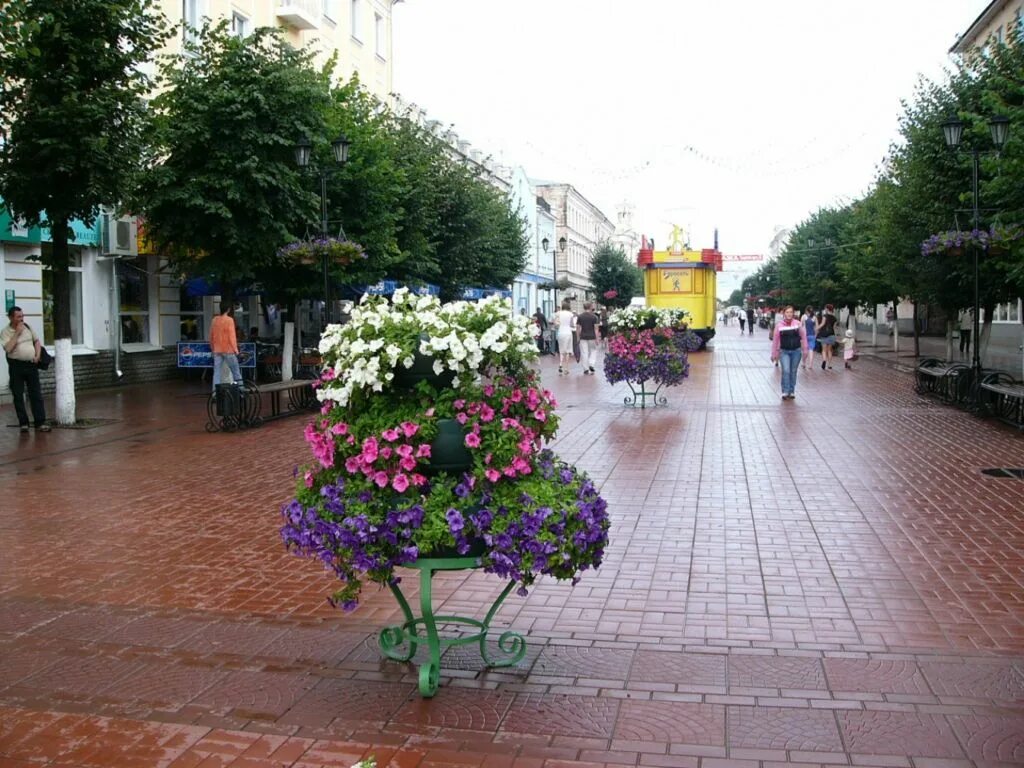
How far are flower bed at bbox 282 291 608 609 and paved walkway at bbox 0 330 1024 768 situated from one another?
62 cm

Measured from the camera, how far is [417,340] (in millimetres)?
4496

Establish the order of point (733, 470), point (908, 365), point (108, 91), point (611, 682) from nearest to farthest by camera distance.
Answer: point (611, 682) < point (733, 470) < point (108, 91) < point (908, 365)

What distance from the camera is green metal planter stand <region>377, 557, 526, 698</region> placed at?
14.6 ft

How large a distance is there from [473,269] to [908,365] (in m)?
13.8

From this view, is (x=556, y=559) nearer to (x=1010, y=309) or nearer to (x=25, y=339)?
(x=25, y=339)

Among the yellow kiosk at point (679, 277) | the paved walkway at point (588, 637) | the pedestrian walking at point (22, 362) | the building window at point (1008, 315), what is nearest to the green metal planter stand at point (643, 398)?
the paved walkway at point (588, 637)

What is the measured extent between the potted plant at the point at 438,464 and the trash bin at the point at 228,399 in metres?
10.6

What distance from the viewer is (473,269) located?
114 ft

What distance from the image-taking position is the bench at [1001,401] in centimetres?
1459

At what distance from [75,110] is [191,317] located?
47.4 feet

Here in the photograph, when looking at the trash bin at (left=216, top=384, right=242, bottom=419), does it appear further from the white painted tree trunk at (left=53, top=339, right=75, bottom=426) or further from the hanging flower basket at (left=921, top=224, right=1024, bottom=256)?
the hanging flower basket at (left=921, top=224, right=1024, bottom=256)

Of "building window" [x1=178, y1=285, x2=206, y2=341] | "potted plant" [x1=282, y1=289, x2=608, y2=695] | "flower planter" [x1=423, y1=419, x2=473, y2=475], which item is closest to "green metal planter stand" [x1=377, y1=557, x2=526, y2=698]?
"potted plant" [x1=282, y1=289, x2=608, y2=695]

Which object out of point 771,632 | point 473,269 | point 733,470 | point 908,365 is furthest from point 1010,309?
point 771,632

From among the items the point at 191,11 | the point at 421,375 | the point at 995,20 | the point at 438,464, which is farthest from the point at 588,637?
the point at 995,20
